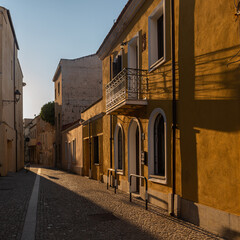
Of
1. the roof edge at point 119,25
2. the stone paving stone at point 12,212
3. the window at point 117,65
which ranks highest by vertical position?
the roof edge at point 119,25

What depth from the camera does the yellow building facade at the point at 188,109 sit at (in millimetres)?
5949

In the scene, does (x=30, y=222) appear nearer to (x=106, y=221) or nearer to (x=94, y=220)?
(x=94, y=220)

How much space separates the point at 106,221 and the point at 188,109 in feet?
10.6

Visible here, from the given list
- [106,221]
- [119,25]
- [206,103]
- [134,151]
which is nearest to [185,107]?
[206,103]

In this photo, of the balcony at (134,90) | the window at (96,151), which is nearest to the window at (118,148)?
the balcony at (134,90)

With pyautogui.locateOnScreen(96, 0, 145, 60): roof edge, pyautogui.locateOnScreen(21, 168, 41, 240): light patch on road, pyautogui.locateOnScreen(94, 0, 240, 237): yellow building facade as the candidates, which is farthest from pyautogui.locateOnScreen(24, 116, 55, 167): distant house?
pyautogui.locateOnScreen(94, 0, 240, 237): yellow building facade

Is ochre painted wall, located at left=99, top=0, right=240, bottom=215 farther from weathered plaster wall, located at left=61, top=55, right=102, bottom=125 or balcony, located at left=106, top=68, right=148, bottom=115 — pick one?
weathered plaster wall, located at left=61, top=55, right=102, bottom=125

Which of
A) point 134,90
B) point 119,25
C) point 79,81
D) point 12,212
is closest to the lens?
point 12,212

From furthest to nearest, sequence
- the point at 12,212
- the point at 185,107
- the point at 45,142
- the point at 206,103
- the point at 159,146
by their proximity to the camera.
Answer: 1. the point at 45,142
2. the point at 159,146
3. the point at 12,212
4. the point at 185,107
5. the point at 206,103

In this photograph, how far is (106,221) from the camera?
7215 millimetres

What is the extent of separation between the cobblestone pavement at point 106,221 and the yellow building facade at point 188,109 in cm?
53

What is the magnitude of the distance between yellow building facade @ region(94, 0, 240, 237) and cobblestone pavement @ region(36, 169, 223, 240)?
0.53 meters

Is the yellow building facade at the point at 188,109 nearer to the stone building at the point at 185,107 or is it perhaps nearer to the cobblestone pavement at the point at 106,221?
the stone building at the point at 185,107

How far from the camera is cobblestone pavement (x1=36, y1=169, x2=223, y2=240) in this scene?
19.9 ft
